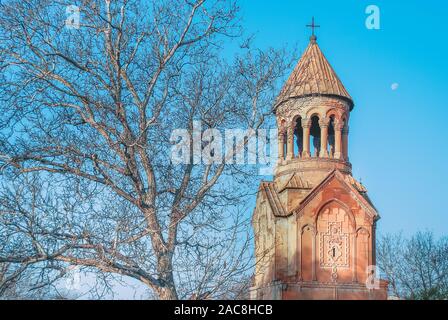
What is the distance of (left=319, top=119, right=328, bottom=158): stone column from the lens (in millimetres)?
29359

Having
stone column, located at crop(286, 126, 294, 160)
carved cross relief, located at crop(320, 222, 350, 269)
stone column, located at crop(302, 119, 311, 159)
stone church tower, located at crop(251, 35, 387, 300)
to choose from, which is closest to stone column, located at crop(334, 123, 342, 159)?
stone church tower, located at crop(251, 35, 387, 300)

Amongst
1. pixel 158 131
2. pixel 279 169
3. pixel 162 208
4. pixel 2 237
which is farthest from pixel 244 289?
pixel 279 169

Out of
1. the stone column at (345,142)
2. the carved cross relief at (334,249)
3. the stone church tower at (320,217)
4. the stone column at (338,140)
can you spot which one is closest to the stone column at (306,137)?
the stone church tower at (320,217)

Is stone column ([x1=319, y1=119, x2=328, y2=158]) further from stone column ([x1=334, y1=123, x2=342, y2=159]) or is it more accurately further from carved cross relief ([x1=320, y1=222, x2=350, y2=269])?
carved cross relief ([x1=320, y1=222, x2=350, y2=269])

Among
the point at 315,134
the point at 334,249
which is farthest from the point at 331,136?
the point at 334,249

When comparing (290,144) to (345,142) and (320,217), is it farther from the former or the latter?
(320,217)

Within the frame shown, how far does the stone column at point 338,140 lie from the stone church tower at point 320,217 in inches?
1.5

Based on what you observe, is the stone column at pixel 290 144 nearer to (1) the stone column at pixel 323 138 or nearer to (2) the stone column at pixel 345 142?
(1) the stone column at pixel 323 138

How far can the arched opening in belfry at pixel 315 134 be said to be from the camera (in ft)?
99.2

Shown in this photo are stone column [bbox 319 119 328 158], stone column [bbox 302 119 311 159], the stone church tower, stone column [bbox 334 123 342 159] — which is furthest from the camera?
stone column [bbox 334 123 342 159]

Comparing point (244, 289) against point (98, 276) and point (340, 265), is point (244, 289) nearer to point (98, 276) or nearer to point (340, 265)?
point (98, 276)

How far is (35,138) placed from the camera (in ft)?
37.2

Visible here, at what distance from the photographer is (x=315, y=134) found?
1240 inches

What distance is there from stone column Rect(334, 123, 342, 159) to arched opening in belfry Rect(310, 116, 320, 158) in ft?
2.54
